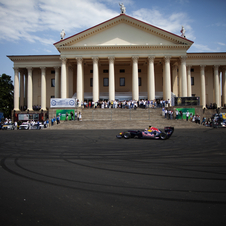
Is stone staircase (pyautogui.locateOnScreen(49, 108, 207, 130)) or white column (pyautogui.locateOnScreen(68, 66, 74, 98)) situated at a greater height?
white column (pyautogui.locateOnScreen(68, 66, 74, 98))

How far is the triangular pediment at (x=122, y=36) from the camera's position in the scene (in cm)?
4344

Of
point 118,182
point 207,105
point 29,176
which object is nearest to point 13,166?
point 29,176

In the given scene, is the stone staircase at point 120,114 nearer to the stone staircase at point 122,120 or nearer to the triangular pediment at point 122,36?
the stone staircase at point 122,120

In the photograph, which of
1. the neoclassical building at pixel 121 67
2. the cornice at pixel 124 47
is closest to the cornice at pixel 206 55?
the neoclassical building at pixel 121 67

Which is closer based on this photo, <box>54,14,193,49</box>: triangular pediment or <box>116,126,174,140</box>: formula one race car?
<box>116,126,174,140</box>: formula one race car

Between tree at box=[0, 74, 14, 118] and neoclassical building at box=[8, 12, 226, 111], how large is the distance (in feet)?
27.2

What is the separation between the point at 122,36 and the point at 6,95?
119 ft

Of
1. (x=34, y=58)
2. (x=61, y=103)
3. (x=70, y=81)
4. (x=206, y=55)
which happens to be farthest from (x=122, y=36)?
(x=34, y=58)

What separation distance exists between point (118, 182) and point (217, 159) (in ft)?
16.0

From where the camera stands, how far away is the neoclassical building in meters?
43.4

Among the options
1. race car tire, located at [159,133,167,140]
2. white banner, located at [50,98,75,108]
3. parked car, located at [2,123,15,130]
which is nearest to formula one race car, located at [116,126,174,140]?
race car tire, located at [159,133,167,140]

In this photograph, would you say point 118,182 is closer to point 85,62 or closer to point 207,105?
point 85,62

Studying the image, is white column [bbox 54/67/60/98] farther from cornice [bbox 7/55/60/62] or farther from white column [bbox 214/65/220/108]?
white column [bbox 214/65/220/108]

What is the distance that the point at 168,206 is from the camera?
4.09 metres
